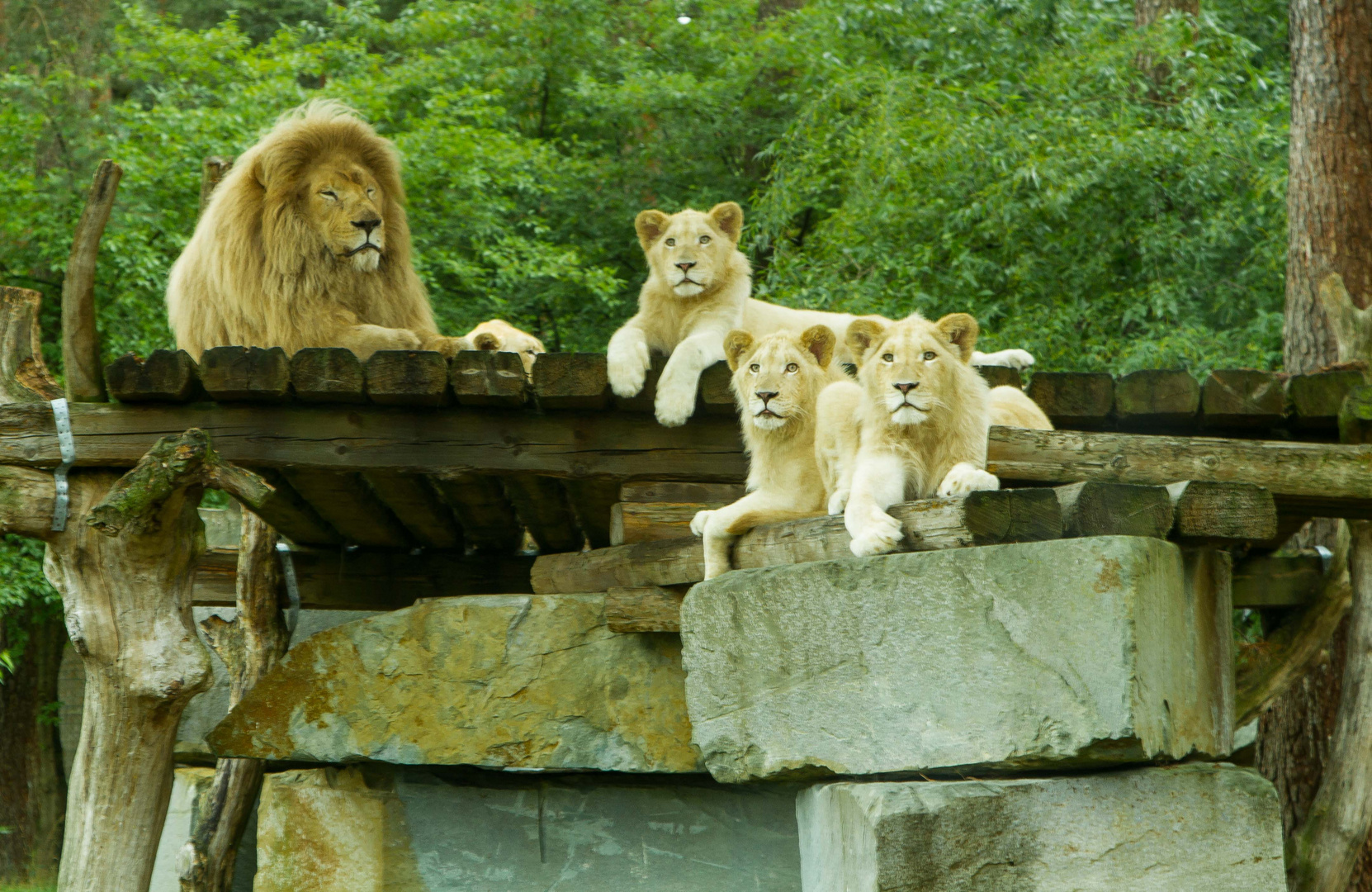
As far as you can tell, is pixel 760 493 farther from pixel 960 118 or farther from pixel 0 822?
pixel 0 822

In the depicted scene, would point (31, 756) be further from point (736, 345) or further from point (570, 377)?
point (736, 345)

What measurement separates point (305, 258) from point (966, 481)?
3.28m

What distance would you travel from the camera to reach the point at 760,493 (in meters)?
4.41

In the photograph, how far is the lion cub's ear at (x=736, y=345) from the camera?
4.42 metres

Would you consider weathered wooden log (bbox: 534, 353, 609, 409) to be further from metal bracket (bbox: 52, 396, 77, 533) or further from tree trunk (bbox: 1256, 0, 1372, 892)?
tree trunk (bbox: 1256, 0, 1372, 892)

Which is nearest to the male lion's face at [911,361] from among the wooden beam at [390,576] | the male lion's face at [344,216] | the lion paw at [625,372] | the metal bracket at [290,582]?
the lion paw at [625,372]

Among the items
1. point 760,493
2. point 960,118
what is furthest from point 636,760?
point 960,118

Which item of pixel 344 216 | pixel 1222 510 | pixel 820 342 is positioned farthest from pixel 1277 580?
pixel 344 216

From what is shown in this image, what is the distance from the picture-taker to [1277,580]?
6367 mm

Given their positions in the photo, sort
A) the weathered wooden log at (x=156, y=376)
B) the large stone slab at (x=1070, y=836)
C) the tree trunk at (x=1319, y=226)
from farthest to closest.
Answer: the tree trunk at (x=1319, y=226) < the weathered wooden log at (x=156, y=376) < the large stone slab at (x=1070, y=836)

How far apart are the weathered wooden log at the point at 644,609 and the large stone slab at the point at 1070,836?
1573 mm

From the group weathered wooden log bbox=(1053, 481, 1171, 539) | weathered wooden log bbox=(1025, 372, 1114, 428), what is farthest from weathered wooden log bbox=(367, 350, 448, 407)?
weathered wooden log bbox=(1053, 481, 1171, 539)

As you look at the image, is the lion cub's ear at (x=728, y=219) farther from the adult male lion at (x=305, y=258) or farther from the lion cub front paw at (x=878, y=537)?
the lion cub front paw at (x=878, y=537)

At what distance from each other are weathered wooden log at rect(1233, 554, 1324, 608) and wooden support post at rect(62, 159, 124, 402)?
494cm
